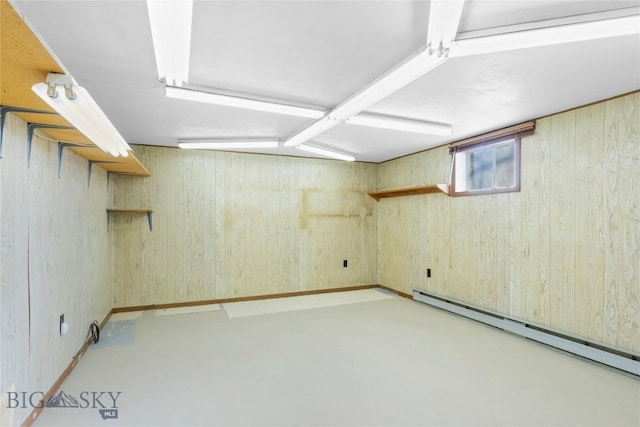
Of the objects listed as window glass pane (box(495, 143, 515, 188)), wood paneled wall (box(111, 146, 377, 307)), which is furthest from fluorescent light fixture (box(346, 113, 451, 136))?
wood paneled wall (box(111, 146, 377, 307))

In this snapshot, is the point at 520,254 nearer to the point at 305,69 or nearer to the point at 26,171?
the point at 305,69

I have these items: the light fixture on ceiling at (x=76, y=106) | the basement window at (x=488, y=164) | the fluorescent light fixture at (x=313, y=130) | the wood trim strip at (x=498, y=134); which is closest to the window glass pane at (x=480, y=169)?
the basement window at (x=488, y=164)

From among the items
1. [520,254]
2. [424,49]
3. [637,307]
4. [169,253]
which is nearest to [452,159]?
[520,254]

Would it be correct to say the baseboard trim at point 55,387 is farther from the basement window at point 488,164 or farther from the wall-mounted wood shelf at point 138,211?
Answer: the basement window at point 488,164

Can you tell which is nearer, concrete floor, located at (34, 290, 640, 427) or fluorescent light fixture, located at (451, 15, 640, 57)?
fluorescent light fixture, located at (451, 15, 640, 57)

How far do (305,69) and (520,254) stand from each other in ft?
10.1

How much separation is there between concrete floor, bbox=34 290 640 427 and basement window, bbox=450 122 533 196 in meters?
1.72

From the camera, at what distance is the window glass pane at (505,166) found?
3.69 m

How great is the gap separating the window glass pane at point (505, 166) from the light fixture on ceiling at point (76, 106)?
394cm

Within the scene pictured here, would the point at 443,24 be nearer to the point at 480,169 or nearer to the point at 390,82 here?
the point at 390,82

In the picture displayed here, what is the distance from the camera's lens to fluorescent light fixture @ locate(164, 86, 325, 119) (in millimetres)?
2418

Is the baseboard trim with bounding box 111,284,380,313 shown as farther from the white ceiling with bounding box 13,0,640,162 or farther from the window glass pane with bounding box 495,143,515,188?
the window glass pane with bounding box 495,143,515,188

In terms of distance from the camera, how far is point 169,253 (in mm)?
4551

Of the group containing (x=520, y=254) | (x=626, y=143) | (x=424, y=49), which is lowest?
(x=520, y=254)
